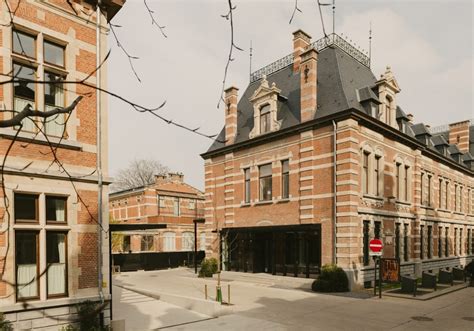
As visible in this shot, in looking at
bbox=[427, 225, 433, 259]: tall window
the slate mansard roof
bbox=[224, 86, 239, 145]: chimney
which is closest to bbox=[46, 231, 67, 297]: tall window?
the slate mansard roof

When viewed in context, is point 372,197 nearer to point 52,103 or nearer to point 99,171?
point 99,171

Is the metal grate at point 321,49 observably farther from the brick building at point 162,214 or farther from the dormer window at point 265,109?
the brick building at point 162,214

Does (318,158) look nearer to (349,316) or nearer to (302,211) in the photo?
(302,211)

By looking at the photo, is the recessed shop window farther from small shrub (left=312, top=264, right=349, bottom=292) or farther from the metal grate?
the metal grate

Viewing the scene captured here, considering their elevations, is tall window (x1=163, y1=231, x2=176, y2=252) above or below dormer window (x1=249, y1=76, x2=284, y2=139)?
below

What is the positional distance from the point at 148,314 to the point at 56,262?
5.37 meters

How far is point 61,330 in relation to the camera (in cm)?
882

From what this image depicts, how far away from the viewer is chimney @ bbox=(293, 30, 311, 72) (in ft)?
83.5

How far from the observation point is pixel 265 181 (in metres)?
24.2

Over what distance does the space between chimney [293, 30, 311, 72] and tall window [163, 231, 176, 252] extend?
77.0 feet

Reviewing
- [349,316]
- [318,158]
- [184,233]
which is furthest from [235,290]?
[184,233]

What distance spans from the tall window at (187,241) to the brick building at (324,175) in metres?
14.3

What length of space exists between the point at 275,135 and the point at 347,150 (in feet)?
17.3

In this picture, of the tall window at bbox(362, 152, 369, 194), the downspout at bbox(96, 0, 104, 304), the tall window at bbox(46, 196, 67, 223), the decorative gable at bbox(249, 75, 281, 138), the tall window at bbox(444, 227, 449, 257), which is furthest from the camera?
the tall window at bbox(444, 227, 449, 257)
